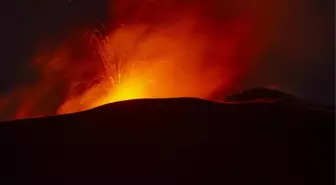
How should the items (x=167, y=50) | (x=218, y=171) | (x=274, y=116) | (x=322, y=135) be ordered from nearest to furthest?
(x=218, y=171)
(x=322, y=135)
(x=274, y=116)
(x=167, y=50)

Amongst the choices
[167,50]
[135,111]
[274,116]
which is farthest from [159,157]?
[167,50]

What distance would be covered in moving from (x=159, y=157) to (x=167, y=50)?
66.6ft

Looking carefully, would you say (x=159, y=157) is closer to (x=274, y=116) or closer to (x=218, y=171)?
(x=218, y=171)

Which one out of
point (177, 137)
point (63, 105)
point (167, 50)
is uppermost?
point (167, 50)

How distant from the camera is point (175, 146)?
8.86 meters

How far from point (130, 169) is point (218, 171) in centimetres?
127

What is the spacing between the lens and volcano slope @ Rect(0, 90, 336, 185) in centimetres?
817

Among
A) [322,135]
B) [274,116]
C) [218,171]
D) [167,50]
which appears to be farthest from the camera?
[167,50]

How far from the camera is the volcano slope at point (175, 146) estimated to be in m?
8.17

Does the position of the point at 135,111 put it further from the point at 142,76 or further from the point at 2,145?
the point at 142,76

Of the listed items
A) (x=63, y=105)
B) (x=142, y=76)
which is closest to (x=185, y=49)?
(x=142, y=76)

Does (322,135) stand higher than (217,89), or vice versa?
(217,89)

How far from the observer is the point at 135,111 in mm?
10125

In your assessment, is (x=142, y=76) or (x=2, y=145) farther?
(x=142, y=76)
